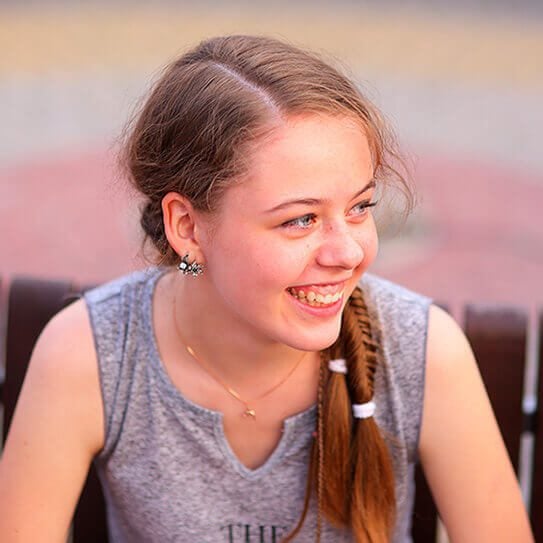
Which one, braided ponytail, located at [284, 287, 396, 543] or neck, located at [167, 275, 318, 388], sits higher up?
neck, located at [167, 275, 318, 388]

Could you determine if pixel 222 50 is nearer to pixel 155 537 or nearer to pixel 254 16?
pixel 155 537

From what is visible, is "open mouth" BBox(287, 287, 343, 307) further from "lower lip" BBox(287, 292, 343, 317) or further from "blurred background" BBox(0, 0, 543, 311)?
"blurred background" BBox(0, 0, 543, 311)

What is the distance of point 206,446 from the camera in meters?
2.39

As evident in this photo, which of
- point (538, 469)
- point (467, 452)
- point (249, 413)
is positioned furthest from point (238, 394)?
point (538, 469)

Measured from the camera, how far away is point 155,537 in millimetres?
2453

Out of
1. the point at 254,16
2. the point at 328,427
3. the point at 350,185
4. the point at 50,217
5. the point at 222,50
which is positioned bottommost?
the point at 328,427

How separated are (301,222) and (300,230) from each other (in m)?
0.01

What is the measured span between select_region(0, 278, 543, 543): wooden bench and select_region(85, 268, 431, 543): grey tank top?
13.3 inches

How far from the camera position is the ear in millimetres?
2195

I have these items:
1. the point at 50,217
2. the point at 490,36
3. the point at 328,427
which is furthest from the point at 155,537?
the point at 490,36

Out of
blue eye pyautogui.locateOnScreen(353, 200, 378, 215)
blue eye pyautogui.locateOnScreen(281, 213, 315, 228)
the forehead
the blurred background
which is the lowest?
blue eye pyautogui.locateOnScreen(281, 213, 315, 228)

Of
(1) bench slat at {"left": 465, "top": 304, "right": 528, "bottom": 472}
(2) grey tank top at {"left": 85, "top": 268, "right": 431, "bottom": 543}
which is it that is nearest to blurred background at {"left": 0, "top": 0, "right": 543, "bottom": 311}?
(1) bench slat at {"left": 465, "top": 304, "right": 528, "bottom": 472}

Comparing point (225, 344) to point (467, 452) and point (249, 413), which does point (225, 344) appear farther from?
point (467, 452)

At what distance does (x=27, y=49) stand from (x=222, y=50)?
8.25 m
